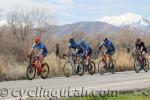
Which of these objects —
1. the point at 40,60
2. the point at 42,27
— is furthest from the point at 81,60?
the point at 42,27

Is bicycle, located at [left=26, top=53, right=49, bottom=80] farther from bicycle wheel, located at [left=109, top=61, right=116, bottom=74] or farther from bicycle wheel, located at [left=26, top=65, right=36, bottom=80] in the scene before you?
bicycle wheel, located at [left=109, top=61, right=116, bottom=74]

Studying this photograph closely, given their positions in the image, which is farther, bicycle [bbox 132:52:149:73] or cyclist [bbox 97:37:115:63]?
bicycle [bbox 132:52:149:73]

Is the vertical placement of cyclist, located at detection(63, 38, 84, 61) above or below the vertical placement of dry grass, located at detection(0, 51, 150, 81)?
above

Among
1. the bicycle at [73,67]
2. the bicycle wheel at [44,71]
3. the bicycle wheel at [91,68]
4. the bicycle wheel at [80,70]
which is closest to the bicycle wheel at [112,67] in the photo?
the bicycle wheel at [91,68]

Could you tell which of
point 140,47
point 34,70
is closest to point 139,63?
point 140,47

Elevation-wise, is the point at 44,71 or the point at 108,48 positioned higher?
the point at 108,48

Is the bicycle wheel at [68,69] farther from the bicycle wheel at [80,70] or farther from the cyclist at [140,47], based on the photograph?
the cyclist at [140,47]

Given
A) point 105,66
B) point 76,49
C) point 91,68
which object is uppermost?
point 76,49

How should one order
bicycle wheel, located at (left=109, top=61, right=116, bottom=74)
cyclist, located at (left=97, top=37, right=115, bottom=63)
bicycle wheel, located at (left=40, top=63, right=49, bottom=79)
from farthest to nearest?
bicycle wheel, located at (left=109, top=61, right=116, bottom=74), cyclist, located at (left=97, top=37, right=115, bottom=63), bicycle wheel, located at (left=40, top=63, right=49, bottom=79)

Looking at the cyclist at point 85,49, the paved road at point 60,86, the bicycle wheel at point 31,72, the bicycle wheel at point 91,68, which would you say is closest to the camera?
the paved road at point 60,86

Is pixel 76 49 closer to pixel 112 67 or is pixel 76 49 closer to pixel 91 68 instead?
pixel 91 68

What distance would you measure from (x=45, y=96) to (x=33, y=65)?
28.7ft

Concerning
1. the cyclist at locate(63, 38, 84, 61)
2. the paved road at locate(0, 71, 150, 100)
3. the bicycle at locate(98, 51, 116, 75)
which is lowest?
the paved road at locate(0, 71, 150, 100)

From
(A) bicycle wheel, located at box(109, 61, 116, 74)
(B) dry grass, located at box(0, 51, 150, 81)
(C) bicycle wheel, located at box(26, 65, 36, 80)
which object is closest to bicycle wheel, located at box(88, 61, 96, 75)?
(A) bicycle wheel, located at box(109, 61, 116, 74)
